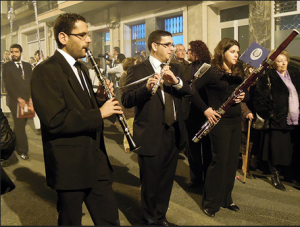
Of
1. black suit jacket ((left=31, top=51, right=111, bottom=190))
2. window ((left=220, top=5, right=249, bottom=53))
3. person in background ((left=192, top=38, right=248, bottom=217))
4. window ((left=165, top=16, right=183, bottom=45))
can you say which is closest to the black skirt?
person in background ((left=192, top=38, right=248, bottom=217))

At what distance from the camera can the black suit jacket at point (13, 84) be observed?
20.5 ft

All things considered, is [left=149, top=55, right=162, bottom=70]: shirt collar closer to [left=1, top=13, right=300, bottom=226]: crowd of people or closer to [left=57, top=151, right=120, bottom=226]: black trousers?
[left=1, top=13, right=300, bottom=226]: crowd of people

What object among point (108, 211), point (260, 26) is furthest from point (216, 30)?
point (108, 211)

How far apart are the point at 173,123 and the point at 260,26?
20.2ft

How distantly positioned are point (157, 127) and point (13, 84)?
437 cm

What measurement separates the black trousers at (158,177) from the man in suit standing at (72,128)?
844mm

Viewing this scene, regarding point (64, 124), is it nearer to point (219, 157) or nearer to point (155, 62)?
point (155, 62)

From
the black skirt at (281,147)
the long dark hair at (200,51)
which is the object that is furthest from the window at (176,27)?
the black skirt at (281,147)

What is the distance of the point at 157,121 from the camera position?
3.10 metres

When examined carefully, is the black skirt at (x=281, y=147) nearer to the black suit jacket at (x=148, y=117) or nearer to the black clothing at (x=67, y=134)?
the black suit jacket at (x=148, y=117)

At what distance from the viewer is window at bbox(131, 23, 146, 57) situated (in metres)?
11.3

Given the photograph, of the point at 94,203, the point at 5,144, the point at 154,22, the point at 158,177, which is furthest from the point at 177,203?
the point at 154,22

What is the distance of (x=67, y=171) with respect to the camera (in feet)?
6.80

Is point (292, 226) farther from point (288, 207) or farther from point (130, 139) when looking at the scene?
point (130, 139)
